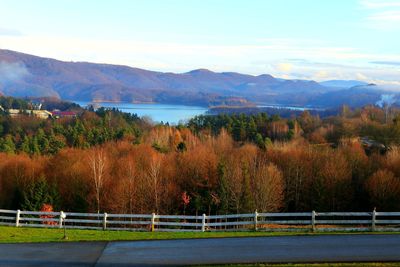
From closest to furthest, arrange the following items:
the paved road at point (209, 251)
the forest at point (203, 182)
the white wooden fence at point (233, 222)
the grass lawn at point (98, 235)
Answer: the paved road at point (209, 251) < the grass lawn at point (98, 235) < the white wooden fence at point (233, 222) < the forest at point (203, 182)

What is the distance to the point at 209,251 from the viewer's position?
1888 cm

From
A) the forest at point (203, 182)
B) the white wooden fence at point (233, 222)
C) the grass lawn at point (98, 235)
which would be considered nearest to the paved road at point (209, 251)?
the grass lawn at point (98, 235)

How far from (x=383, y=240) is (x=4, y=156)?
211ft

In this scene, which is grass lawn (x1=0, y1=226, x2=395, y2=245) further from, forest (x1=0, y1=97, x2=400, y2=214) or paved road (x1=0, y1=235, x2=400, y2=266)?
forest (x1=0, y1=97, x2=400, y2=214)

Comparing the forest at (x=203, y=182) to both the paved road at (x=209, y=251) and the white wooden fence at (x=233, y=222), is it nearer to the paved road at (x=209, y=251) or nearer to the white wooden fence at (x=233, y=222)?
the white wooden fence at (x=233, y=222)

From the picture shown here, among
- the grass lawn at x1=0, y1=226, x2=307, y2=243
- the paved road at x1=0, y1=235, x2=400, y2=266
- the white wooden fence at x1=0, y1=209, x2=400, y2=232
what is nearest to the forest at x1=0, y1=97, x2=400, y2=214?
the white wooden fence at x1=0, y1=209, x2=400, y2=232

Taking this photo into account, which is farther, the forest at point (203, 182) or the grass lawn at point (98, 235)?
the forest at point (203, 182)

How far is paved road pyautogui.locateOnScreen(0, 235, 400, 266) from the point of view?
17.4m

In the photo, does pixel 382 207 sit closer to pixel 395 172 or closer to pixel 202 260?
pixel 395 172

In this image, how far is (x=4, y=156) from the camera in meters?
73.7

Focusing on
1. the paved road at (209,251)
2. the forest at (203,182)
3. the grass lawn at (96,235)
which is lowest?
the forest at (203,182)

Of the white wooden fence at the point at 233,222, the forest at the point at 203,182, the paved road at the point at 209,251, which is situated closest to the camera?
the paved road at the point at 209,251

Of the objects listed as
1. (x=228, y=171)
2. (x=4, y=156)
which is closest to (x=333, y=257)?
(x=228, y=171)

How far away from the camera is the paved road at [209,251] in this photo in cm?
1739
